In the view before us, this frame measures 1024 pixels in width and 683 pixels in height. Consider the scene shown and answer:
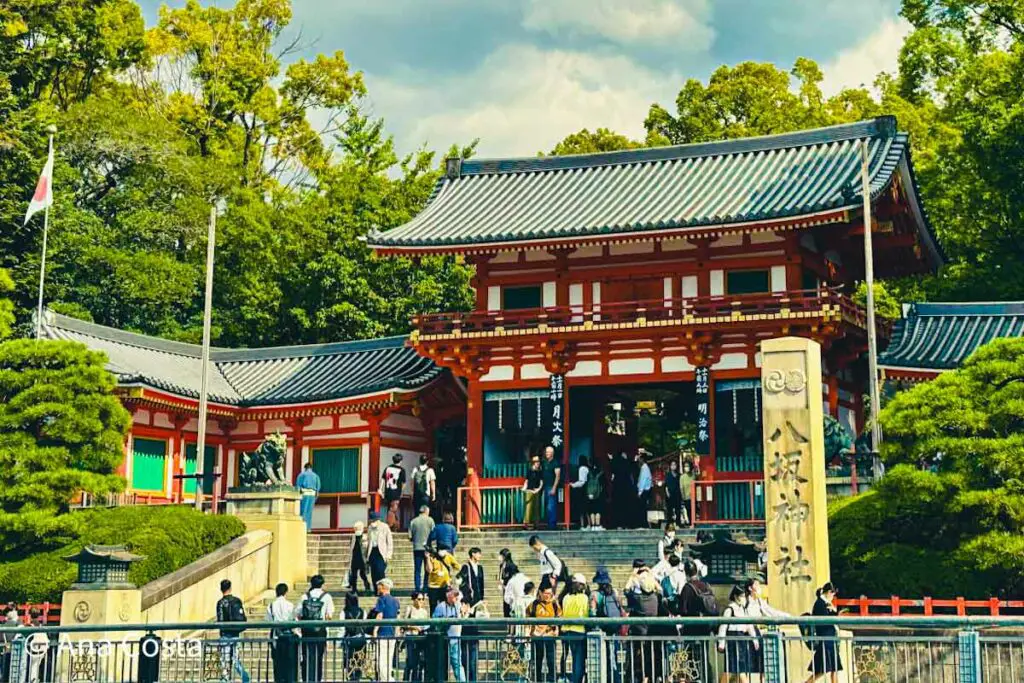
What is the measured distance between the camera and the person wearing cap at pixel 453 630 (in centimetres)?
1520

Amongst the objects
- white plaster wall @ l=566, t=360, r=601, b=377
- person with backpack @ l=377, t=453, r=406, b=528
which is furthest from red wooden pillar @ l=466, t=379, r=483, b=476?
person with backpack @ l=377, t=453, r=406, b=528

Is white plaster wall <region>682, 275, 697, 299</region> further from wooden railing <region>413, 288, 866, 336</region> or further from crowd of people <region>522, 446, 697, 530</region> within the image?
crowd of people <region>522, 446, 697, 530</region>

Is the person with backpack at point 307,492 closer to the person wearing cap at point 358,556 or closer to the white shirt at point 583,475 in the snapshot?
the person wearing cap at point 358,556

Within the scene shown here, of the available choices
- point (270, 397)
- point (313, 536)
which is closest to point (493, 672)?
point (313, 536)

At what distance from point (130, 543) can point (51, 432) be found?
365cm

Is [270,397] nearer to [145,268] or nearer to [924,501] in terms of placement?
→ [145,268]

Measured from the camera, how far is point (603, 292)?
34.9 m

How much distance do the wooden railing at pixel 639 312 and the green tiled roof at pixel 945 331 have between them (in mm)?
1848

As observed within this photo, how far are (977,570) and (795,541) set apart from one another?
402cm

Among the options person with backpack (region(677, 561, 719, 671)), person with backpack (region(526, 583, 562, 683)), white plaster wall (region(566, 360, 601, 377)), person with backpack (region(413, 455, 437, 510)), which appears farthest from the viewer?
white plaster wall (region(566, 360, 601, 377))

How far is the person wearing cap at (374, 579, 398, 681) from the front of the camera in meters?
15.5

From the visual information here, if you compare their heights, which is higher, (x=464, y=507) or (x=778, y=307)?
(x=778, y=307)

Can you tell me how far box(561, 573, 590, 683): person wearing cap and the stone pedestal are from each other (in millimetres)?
9810

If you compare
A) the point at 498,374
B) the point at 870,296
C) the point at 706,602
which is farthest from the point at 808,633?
the point at 498,374
